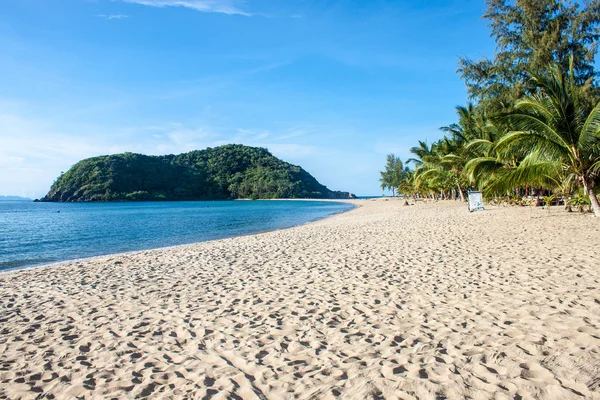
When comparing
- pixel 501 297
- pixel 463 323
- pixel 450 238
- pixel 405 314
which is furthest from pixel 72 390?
pixel 450 238

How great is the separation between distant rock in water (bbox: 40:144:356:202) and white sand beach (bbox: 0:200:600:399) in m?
101

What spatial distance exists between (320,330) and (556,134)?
37.0ft

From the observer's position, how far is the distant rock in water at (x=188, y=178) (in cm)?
10050

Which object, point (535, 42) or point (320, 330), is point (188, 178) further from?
point (320, 330)

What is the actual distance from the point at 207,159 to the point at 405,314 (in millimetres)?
134989

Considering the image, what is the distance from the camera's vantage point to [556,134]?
11.1 meters

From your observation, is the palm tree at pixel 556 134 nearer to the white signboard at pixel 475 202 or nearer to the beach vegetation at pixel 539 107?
the beach vegetation at pixel 539 107

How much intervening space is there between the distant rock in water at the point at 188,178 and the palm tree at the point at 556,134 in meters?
101

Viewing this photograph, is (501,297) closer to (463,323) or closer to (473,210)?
(463,323)

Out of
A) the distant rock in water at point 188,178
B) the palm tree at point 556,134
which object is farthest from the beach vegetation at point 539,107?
the distant rock in water at point 188,178

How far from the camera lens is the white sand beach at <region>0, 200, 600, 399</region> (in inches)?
114

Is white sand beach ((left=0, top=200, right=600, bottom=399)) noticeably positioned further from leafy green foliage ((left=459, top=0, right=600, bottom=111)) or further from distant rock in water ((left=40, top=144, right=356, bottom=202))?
distant rock in water ((left=40, top=144, right=356, bottom=202))

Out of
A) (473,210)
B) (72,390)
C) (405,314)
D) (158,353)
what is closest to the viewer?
(72,390)

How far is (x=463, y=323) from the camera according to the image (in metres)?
4.02
